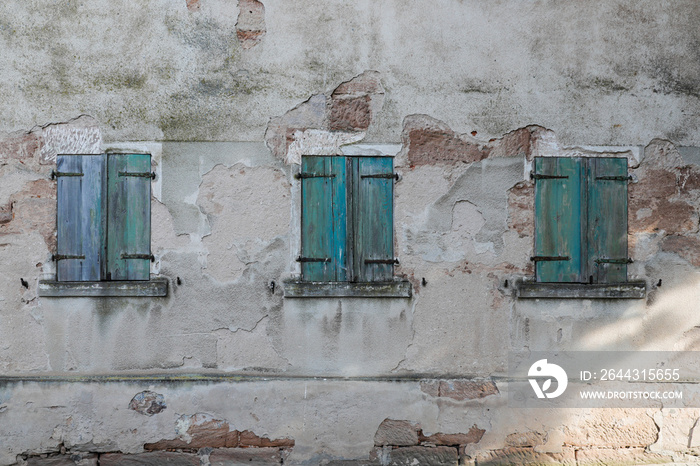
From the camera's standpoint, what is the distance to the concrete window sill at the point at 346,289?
454 centimetres

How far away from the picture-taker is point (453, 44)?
466 centimetres

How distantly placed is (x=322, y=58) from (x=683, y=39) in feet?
9.59

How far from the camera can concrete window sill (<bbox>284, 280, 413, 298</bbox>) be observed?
4539mm

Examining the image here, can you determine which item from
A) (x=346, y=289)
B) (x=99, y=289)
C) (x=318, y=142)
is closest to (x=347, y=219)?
(x=346, y=289)

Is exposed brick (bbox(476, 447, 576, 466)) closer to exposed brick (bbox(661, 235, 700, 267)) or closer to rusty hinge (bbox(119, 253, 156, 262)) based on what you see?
exposed brick (bbox(661, 235, 700, 267))

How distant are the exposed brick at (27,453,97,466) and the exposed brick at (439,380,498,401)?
2745mm

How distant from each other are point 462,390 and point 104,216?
3.11 m

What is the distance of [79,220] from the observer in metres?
4.55

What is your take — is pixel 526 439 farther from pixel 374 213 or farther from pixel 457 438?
pixel 374 213

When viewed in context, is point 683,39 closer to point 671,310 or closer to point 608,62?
point 608,62

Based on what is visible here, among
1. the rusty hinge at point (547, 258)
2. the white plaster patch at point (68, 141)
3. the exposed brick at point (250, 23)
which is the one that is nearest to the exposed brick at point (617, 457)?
the rusty hinge at point (547, 258)

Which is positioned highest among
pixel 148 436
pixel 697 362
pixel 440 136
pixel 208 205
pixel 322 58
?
pixel 322 58

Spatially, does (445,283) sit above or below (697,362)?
above

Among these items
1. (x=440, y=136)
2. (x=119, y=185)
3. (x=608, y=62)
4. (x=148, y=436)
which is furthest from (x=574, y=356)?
(x=119, y=185)
